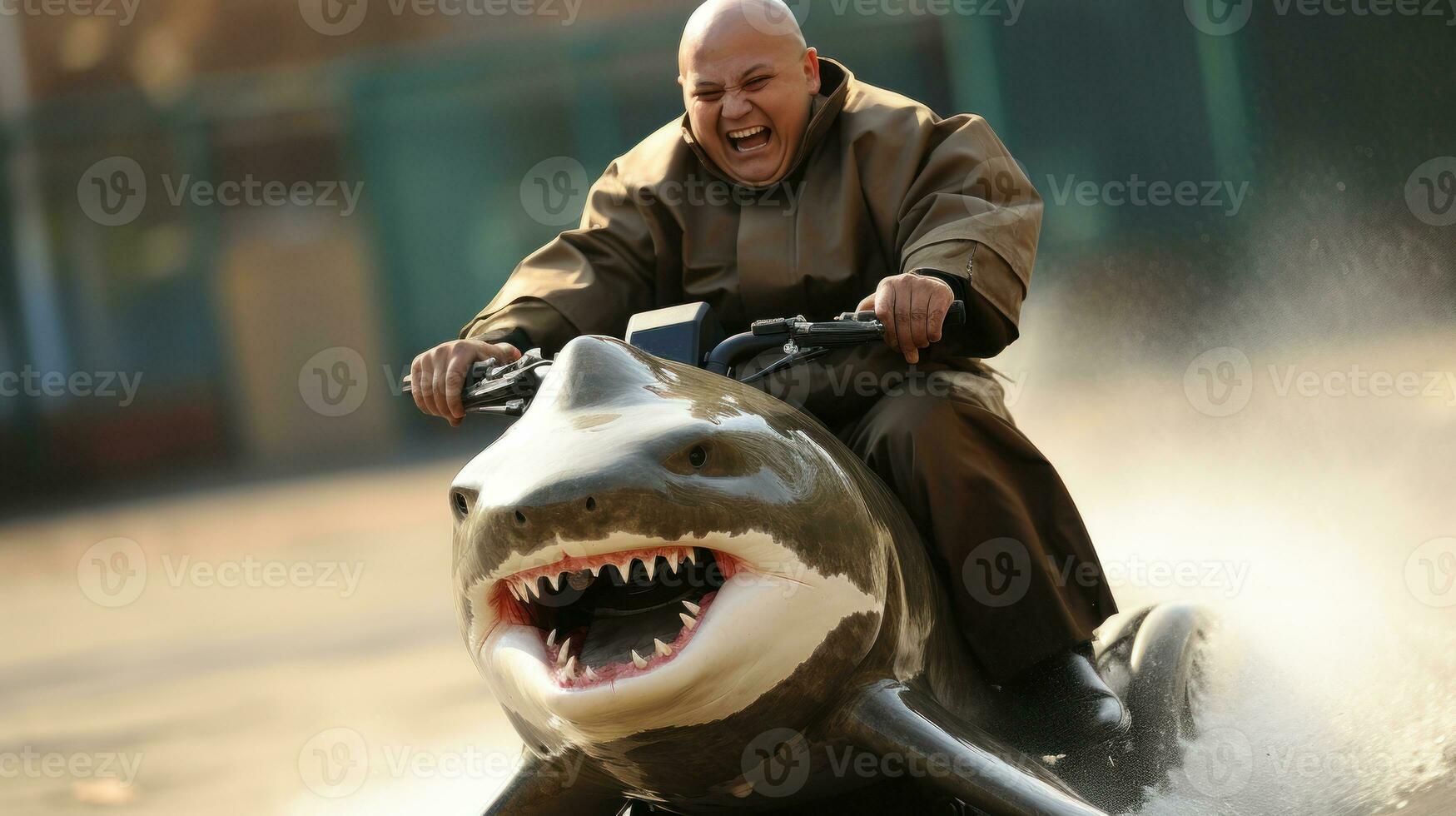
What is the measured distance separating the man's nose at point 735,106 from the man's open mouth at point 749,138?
39 millimetres

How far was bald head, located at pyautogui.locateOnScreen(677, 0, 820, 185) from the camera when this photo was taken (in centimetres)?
271

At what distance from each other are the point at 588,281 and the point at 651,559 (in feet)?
4.17

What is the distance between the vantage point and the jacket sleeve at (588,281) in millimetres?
2891

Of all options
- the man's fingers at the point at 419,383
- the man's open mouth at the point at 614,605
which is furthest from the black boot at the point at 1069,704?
the man's fingers at the point at 419,383

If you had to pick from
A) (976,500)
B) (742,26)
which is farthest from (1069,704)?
(742,26)

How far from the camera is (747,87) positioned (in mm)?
2715

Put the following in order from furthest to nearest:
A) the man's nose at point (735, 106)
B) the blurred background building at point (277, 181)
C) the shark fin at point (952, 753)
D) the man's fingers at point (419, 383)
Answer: the blurred background building at point (277, 181) < the man's nose at point (735, 106) < the man's fingers at point (419, 383) < the shark fin at point (952, 753)

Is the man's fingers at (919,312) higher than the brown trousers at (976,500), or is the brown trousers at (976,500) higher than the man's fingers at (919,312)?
the man's fingers at (919,312)

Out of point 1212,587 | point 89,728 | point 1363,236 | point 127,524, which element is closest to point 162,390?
point 127,524

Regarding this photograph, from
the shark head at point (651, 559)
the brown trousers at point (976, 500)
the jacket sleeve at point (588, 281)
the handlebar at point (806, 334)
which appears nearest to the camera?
the shark head at point (651, 559)

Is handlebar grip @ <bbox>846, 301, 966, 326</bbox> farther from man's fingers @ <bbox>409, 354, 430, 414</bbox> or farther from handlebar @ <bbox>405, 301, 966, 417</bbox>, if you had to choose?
man's fingers @ <bbox>409, 354, 430, 414</bbox>

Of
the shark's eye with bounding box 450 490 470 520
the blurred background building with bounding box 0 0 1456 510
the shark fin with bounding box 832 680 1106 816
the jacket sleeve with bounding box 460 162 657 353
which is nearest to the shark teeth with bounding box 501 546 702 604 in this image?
the shark's eye with bounding box 450 490 470 520

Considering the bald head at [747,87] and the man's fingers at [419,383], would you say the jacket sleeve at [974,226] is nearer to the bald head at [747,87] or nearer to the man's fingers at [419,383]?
the bald head at [747,87]

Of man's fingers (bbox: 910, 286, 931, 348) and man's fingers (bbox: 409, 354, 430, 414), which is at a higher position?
man's fingers (bbox: 910, 286, 931, 348)
